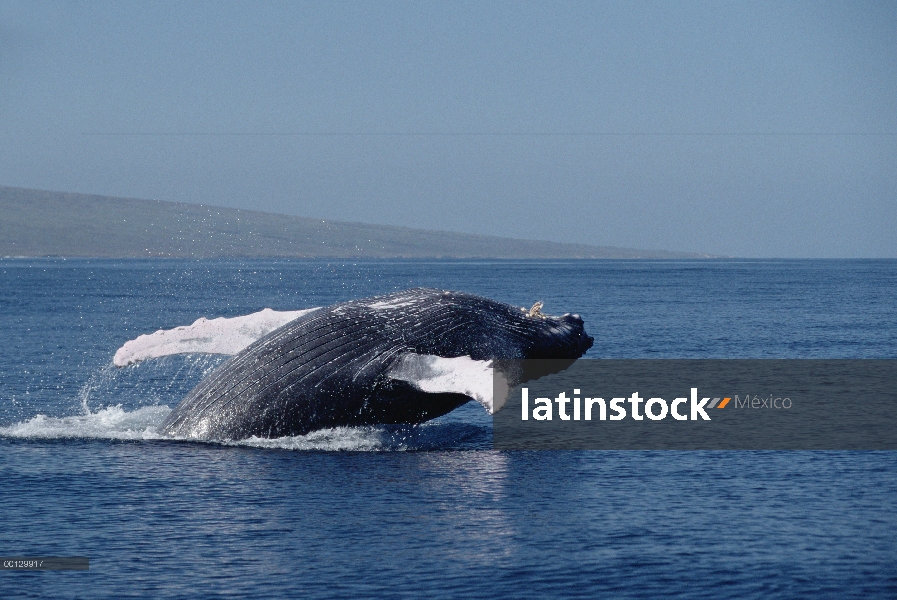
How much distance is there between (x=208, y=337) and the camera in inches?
642

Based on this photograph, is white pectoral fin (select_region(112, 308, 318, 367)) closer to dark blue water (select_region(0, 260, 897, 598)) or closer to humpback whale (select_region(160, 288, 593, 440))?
humpback whale (select_region(160, 288, 593, 440))

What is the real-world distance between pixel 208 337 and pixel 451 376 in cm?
446

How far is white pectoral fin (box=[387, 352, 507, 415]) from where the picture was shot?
12734mm

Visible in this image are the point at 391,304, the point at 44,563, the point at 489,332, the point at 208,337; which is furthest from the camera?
the point at 208,337

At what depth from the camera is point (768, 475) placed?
14.8 metres

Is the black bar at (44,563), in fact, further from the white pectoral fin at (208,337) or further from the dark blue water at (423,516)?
the white pectoral fin at (208,337)

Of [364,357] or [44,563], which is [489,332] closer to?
[364,357]

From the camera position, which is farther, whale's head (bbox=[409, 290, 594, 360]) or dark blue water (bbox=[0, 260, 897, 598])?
whale's head (bbox=[409, 290, 594, 360])

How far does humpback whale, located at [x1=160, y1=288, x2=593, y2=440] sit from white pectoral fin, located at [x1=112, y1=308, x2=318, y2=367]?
64cm

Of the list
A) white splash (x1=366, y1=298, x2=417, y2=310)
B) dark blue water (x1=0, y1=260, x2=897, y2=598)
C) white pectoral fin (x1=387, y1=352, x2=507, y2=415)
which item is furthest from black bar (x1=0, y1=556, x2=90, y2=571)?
white splash (x1=366, y1=298, x2=417, y2=310)

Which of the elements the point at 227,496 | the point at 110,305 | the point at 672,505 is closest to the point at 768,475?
the point at 672,505

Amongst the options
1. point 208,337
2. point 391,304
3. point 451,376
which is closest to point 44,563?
point 451,376

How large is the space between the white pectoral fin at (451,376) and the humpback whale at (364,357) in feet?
0.09

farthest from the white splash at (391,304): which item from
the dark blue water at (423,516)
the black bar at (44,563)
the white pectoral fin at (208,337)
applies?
the black bar at (44,563)
